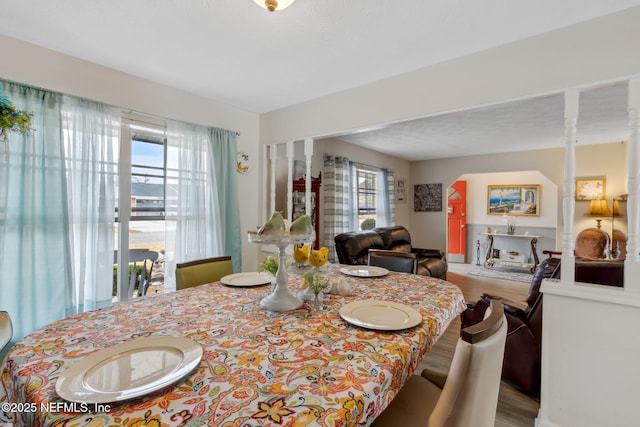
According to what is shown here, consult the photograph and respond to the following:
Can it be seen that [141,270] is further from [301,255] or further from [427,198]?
[427,198]

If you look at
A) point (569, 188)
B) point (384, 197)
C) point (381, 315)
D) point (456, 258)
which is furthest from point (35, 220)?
point (456, 258)

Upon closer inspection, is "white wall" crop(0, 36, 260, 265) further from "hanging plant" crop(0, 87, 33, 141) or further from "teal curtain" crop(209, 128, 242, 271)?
"hanging plant" crop(0, 87, 33, 141)

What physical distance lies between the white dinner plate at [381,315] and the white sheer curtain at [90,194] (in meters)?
2.19

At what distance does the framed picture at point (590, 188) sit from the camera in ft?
16.4

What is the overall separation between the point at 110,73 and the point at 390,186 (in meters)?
4.83

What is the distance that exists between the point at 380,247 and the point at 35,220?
370 cm

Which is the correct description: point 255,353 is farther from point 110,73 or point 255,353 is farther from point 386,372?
point 110,73

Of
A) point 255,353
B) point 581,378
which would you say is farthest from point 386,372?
point 581,378

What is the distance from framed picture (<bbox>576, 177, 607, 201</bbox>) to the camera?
5.00 meters

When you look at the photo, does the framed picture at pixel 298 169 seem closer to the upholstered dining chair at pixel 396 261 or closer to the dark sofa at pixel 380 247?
the dark sofa at pixel 380 247

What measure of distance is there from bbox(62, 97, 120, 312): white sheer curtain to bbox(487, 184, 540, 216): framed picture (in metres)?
7.13

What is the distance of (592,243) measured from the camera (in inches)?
177

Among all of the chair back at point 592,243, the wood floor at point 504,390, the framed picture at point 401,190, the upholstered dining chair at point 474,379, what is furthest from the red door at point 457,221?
the upholstered dining chair at point 474,379

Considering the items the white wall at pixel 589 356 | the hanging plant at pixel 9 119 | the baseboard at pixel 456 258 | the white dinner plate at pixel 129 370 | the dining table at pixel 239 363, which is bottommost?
the baseboard at pixel 456 258
